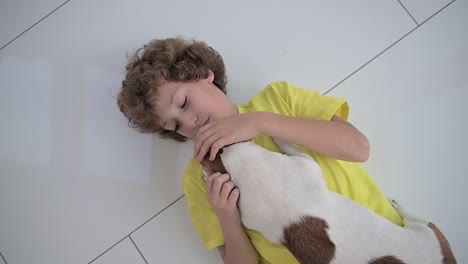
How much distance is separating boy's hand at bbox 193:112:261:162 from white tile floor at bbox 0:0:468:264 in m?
0.43

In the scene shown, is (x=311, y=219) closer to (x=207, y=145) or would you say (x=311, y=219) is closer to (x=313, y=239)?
(x=313, y=239)

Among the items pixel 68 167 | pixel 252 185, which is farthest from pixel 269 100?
pixel 68 167

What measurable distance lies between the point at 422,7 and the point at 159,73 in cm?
112

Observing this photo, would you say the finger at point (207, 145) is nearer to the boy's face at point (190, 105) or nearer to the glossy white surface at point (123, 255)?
the boy's face at point (190, 105)

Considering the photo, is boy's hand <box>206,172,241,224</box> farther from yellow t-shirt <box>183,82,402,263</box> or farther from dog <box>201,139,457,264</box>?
yellow t-shirt <box>183,82,402,263</box>

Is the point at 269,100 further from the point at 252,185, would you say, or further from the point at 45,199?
the point at 45,199

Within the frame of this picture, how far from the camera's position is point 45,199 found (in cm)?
159

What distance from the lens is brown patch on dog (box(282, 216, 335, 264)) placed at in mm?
960

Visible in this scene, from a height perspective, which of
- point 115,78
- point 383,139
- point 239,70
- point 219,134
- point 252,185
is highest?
point 115,78

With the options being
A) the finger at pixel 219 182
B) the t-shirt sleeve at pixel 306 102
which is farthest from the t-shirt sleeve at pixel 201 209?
the t-shirt sleeve at pixel 306 102

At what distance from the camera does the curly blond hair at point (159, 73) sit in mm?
1251

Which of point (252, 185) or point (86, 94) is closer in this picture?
point (252, 185)

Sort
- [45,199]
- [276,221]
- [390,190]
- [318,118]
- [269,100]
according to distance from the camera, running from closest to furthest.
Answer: [276,221], [318,118], [269,100], [390,190], [45,199]

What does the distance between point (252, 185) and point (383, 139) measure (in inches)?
29.3
